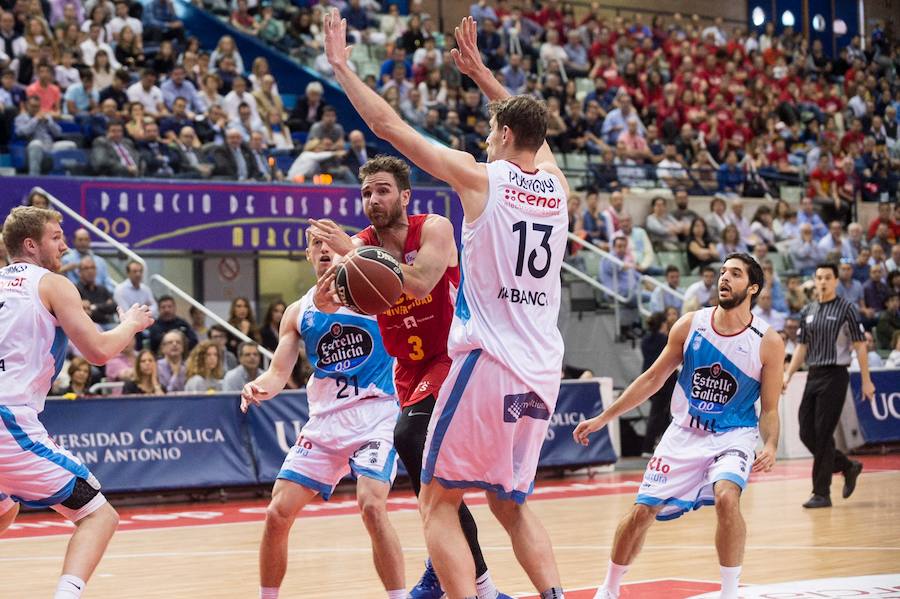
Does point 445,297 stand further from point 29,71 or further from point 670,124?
point 670,124

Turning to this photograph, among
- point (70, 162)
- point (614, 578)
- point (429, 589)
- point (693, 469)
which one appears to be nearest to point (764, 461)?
point (693, 469)

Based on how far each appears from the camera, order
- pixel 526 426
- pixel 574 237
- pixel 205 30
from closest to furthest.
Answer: pixel 526 426, pixel 574 237, pixel 205 30

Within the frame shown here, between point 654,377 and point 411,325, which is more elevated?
point 411,325

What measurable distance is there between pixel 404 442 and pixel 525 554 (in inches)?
49.5

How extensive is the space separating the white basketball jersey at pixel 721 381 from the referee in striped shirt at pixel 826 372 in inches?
196

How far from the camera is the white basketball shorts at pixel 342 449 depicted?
6.69 metres

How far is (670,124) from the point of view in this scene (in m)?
23.8

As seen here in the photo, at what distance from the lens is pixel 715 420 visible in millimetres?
7164

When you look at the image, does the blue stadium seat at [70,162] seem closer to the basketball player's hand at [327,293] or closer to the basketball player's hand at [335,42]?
the basketball player's hand at [327,293]

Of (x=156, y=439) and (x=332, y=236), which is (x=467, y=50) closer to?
(x=332, y=236)

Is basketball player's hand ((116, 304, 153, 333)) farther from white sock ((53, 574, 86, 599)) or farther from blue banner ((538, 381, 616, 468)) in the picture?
blue banner ((538, 381, 616, 468))

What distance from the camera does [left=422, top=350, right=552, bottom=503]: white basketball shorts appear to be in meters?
5.29

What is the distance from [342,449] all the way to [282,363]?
0.55m

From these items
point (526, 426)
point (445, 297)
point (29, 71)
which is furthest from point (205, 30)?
point (526, 426)
